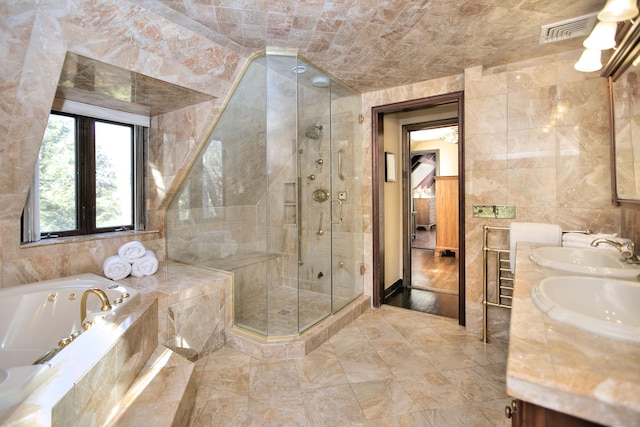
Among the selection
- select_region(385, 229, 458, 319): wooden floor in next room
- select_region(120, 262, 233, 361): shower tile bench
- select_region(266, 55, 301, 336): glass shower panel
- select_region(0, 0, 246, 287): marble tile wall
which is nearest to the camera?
select_region(0, 0, 246, 287): marble tile wall

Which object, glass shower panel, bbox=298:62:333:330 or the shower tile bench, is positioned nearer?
the shower tile bench

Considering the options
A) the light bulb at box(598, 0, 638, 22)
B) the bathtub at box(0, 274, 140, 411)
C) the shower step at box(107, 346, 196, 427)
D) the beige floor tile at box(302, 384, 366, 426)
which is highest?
the light bulb at box(598, 0, 638, 22)

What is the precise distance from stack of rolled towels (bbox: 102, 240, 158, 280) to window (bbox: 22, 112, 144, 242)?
49 centimetres

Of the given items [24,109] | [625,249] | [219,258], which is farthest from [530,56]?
[24,109]

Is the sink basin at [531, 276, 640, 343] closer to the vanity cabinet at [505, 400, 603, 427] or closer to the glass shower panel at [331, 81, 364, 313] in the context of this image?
the vanity cabinet at [505, 400, 603, 427]

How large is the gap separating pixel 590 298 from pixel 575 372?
63 cm

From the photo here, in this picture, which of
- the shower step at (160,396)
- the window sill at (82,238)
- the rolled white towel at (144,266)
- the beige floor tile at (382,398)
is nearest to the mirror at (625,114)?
the beige floor tile at (382,398)

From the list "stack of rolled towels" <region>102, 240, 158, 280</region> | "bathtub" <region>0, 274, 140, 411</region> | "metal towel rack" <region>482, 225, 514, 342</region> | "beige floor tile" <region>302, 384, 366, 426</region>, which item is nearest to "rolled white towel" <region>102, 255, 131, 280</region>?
"stack of rolled towels" <region>102, 240, 158, 280</region>

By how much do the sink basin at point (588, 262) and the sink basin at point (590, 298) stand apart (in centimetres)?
13

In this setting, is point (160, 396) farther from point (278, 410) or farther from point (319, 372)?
point (319, 372)

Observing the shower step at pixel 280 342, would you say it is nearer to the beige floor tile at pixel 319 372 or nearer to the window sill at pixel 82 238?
the beige floor tile at pixel 319 372

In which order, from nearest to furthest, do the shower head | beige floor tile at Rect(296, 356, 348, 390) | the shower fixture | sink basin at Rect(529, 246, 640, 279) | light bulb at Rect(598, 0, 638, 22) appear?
sink basin at Rect(529, 246, 640, 279)
light bulb at Rect(598, 0, 638, 22)
beige floor tile at Rect(296, 356, 348, 390)
the shower fixture
the shower head

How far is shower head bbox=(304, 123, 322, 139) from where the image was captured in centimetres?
277

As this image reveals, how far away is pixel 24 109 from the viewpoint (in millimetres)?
1729
